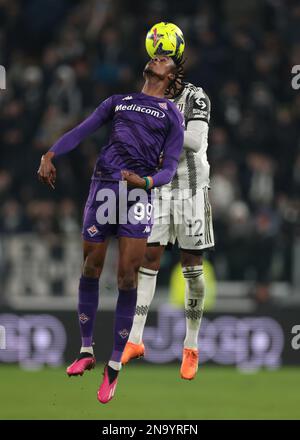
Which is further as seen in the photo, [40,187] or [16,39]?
[16,39]

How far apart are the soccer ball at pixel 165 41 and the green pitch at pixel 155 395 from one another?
5.03m

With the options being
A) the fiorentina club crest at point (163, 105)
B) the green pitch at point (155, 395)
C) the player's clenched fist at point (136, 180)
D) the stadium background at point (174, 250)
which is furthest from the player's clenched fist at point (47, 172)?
the stadium background at point (174, 250)

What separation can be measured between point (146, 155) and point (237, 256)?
7.99 meters

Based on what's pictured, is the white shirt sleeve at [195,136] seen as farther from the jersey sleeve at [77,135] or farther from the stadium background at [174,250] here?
the stadium background at [174,250]

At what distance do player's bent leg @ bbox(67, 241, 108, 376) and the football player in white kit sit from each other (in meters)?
0.66

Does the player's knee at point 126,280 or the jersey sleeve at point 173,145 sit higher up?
the jersey sleeve at point 173,145

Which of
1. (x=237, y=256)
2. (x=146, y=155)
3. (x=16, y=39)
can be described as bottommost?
(x=237, y=256)

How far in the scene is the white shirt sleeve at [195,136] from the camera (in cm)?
1026

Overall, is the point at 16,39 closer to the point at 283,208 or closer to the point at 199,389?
the point at 283,208

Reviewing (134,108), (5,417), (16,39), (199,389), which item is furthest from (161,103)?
(16,39)

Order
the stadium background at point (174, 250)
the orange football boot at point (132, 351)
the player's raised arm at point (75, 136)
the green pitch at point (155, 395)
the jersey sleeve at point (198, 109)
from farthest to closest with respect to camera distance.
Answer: the stadium background at point (174, 250)
the green pitch at point (155, 395)
the orange football boot at point (132, 351)
the jersey sleeve at point (198, 109)
the player's raised arm at point (75, 136)

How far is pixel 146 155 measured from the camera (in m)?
9.84

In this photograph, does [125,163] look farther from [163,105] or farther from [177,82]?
[177,82]

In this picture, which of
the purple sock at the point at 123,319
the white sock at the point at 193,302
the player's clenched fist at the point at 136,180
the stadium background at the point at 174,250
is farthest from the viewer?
the stadium background at the point at 174,250
